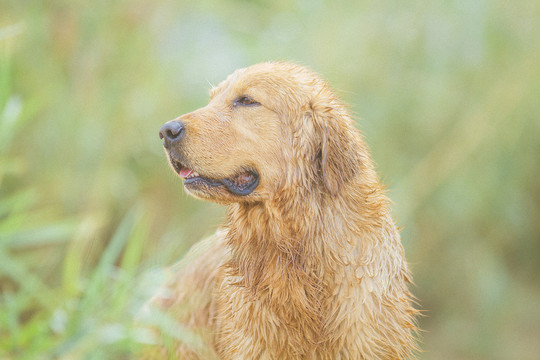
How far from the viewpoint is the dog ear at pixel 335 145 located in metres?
2.16

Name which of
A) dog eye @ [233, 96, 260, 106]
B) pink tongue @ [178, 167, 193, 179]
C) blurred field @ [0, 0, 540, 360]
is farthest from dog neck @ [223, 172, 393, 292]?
blurred field @ [0, 0, 540, 360]

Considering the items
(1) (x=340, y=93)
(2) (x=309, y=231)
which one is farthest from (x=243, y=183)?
(1) (x=340, y=93)

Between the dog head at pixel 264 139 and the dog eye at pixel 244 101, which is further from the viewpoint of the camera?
the dog eye at pixel 244 101

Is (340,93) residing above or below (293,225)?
above

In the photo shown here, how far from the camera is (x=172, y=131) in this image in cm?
207

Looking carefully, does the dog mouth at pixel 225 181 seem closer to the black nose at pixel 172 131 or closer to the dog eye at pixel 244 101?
the black nose at pixel 172 131

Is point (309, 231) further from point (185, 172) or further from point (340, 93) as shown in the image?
point (340, 93)

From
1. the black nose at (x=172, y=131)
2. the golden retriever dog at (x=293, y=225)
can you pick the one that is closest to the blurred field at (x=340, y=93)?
the golden retriever dog at (x=293, y=225)

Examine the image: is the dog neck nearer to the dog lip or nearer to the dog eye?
the dog lip

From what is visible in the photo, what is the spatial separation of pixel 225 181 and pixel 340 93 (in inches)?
84.5

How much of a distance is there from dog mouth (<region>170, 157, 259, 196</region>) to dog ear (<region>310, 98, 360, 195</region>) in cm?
27

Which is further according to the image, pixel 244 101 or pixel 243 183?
pixel 244 101

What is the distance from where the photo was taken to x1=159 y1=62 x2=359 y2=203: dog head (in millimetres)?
2088

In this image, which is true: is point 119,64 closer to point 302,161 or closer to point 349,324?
point 302,161
